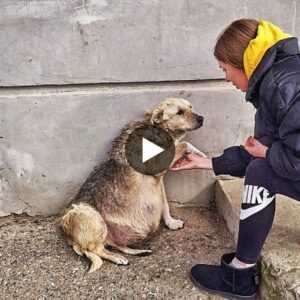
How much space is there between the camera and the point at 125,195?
367 cm

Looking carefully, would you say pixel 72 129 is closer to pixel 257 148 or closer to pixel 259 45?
pixel 257 148

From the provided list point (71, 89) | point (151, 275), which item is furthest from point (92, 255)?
point (71, 89)

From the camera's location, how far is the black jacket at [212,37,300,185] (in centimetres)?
248

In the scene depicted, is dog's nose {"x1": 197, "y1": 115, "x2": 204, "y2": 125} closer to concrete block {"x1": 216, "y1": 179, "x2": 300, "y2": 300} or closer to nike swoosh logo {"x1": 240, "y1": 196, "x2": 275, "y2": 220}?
concrete block {"x1": 216, "y1": 179, "x2": 300, "y2": 300}

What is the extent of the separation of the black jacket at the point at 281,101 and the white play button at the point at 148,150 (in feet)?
3.41

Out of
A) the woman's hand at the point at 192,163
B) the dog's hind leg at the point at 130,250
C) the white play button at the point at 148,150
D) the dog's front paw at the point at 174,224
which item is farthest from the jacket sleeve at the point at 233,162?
the dog's hind leg at the point at 130,250

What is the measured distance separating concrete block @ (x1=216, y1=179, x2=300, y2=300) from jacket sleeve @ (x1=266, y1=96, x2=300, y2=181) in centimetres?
57

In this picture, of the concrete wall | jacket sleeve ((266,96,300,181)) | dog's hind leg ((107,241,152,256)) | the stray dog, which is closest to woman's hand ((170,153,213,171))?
the stray dog

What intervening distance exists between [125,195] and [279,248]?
1.17 m

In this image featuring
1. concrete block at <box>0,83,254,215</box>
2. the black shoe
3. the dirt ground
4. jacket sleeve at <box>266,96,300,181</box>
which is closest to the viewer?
jacket sleeve at <box>266,96,300,181</box>

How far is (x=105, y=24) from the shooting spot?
355cm

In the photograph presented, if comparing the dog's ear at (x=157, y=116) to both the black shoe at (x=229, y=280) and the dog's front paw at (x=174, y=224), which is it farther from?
the black shoe at (x=229, y=280)

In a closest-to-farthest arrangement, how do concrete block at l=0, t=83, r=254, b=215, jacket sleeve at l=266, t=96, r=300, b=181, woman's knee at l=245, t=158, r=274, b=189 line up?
jacket sleeve at l=266, t=96, r=300, b=181
woman's knee at l=245, t=158, r=274, b=189
concrete block at l=0, t=83, r=254, b=215

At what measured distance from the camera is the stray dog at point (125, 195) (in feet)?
11.7
